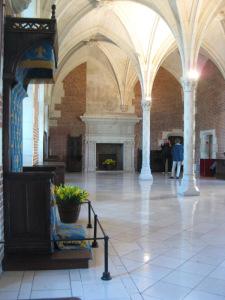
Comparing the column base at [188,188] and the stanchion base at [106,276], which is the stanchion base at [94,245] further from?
the column base at [188,188]

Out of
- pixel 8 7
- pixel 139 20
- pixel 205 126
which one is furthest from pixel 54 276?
pixel 205 126

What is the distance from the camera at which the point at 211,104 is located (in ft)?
59.9

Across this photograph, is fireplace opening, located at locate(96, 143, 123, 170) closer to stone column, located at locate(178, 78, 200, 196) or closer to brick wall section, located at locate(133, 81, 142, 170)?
brick wall section, located at locate(133, 81, 142, 170)

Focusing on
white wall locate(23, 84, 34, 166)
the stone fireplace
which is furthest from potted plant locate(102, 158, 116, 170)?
white wall locate(23, 84, 34, 166)

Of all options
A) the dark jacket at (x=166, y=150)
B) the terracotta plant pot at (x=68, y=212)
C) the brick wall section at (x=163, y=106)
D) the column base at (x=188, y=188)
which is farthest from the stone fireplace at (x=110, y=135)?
the terracotta plant pot at (x=68, y=212)

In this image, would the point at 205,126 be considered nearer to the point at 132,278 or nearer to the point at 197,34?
the point at 197,34

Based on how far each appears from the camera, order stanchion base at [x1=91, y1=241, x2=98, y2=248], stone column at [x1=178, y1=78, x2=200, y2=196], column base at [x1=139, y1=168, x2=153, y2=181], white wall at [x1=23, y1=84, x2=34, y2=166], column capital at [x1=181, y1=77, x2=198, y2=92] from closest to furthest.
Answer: stanchion base at [x1=91, y1=241, x2=98, y2=248] → white wall at [x1=23, y1=84, x2=34, y2=166] → stone column at [x1=178, y1=78, x2=200, y2=196] → column capital at [x1=181, y1=77, x2=198, y2=92] → column base at [x1=139, y1=168, x2=153, y2=181]

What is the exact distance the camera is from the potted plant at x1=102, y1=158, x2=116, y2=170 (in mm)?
21913

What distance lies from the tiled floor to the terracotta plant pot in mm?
488

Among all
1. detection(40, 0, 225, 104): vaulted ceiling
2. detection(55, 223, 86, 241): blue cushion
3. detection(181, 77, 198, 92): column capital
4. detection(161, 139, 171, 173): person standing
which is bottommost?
detection(55, 223, 86, 241): blue cushion

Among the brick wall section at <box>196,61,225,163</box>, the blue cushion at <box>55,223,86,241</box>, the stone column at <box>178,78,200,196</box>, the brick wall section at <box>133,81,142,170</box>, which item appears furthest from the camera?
the brick wall section at <box>133,81,142,170</box>

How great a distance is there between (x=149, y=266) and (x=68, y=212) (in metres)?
2.33

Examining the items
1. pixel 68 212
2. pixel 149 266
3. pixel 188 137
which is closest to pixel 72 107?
pixel 188 137

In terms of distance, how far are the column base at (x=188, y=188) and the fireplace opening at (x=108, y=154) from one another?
12.1 meters
